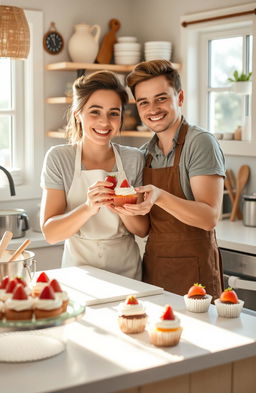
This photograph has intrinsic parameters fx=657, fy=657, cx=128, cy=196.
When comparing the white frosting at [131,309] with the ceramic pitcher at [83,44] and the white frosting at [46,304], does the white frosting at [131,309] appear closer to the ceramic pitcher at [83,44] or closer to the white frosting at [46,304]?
the white frosting at [46,304]

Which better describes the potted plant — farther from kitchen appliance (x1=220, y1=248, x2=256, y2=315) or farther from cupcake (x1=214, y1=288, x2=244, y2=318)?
cupcake (x1=214, y1=288, x2=244, y2=318)

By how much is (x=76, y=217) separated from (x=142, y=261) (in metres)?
0.48

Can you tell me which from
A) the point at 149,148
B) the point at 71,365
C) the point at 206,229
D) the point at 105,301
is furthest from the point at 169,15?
the point at 71,365

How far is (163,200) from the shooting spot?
247 centimetres

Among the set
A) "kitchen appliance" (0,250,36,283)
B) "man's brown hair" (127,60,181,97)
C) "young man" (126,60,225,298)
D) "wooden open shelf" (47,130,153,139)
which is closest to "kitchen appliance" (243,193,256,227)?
"wooden open shelf" (47,130,153,139)

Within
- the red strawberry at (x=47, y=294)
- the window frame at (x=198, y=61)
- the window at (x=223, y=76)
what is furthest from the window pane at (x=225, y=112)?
the red strawberry at (x=47, y=294)

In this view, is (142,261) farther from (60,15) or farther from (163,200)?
(60,15)

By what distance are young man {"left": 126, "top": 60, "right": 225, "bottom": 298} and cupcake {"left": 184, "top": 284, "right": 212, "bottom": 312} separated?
485 mm

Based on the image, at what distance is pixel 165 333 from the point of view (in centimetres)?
174

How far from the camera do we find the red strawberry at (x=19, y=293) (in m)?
1.68

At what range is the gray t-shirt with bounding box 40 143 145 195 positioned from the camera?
104 inches

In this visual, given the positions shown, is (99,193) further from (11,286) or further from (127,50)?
(127,50)

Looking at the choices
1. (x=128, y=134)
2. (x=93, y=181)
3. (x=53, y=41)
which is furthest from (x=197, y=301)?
(x=53, y=41)

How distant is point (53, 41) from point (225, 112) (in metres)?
1.34
